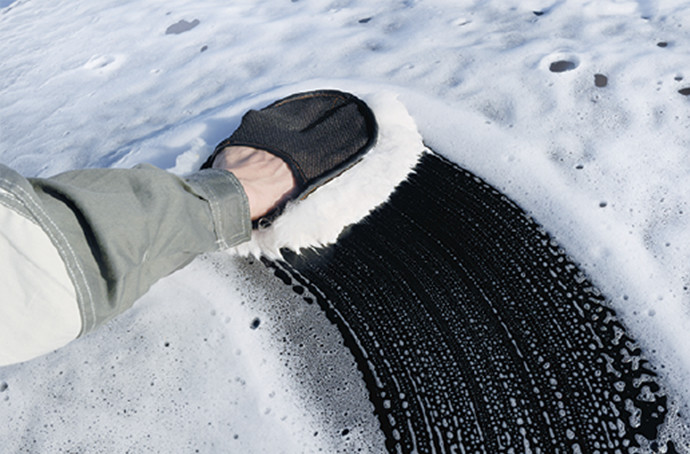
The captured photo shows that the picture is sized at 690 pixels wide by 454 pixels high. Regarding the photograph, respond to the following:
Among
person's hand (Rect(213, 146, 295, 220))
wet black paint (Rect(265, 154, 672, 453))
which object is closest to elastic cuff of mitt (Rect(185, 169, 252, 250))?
person's hand (Rect(213, 146, 295, 220))

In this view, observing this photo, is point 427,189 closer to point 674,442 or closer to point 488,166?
point 488,166

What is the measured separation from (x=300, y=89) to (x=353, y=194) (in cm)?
51

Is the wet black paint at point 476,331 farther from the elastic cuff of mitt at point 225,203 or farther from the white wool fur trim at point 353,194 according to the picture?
the elastic cuff of mitt at point 225,203

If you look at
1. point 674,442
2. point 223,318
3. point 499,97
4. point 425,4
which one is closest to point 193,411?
point 223,318

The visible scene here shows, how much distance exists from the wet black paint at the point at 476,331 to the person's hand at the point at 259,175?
136 millimetres

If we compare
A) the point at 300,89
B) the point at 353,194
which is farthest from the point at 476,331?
the point at 300,89

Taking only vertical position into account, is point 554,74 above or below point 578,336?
above

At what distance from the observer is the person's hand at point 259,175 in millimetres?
1166

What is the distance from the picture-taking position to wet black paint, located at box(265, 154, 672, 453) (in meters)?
0.91

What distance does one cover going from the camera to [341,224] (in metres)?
1.23

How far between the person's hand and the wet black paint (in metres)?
0.14

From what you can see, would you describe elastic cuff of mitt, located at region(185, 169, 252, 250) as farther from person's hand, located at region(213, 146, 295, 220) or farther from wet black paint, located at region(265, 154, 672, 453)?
wet black paint, located at region(265, 154, 672, 453)

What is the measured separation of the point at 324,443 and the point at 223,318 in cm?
34

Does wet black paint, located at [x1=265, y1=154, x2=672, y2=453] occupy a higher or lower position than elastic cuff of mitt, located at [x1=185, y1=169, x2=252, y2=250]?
lower
